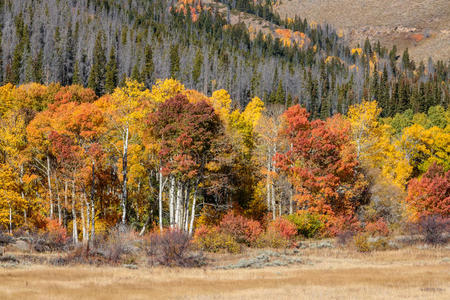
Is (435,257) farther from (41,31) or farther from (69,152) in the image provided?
(41,31)

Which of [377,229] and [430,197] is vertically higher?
[430,197]

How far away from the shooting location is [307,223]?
42219mm

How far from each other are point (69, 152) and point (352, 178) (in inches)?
1063

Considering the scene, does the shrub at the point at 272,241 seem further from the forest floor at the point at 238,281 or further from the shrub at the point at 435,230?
the shrub at the point at 435,230

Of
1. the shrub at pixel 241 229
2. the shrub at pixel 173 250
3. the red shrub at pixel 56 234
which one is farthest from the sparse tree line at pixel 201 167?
the shrub at pixel 173 250

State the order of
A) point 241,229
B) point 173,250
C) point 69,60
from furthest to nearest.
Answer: point 69,60 → point 241,229 → point 173,250

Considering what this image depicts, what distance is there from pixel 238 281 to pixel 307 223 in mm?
21796

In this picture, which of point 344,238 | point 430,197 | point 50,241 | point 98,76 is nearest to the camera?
point 50,241

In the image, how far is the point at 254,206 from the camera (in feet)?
164

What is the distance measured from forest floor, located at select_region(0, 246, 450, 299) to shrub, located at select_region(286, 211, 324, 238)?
12984mm

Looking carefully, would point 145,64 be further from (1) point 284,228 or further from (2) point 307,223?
(1) point 284,228

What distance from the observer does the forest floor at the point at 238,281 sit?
18172 millimetres

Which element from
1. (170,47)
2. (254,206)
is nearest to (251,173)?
(254,206)

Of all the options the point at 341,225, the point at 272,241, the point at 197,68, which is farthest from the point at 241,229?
the point at 197,68
